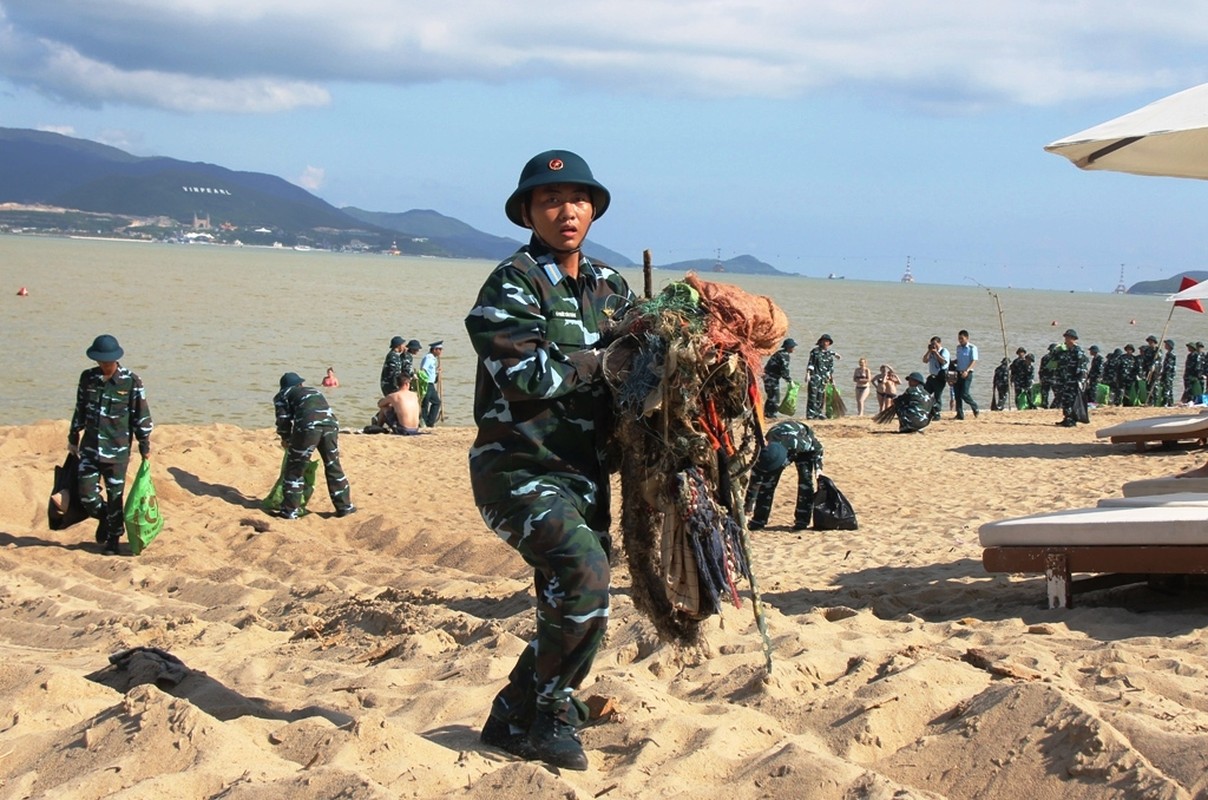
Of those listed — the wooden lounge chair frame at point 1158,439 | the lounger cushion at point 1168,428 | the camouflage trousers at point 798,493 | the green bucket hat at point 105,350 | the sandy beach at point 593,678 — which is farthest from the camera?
the wooden lounge chair frame at point 1158,439

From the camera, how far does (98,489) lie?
10547 millimetres

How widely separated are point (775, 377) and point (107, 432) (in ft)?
43.3

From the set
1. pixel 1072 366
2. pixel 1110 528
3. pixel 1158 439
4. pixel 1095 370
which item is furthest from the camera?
pixel 1095 370

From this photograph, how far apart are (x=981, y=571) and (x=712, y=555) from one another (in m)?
4.63

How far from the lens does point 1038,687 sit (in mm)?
4070

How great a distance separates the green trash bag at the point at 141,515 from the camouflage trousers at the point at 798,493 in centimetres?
527

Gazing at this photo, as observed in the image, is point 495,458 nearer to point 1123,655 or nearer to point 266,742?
point 266,742

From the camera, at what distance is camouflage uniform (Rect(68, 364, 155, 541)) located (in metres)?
10.2

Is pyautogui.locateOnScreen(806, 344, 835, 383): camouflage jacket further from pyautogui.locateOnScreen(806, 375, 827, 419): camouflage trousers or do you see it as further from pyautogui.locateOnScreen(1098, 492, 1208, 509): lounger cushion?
pyautogui.locateOnScreen(1098, 492, 1208, 509): lounger cushion

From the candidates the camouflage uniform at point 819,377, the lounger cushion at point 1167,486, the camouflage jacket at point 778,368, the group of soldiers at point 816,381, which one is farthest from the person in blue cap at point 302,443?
the camouflage uniform at point 819,377

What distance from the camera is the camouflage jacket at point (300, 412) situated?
11742 mm

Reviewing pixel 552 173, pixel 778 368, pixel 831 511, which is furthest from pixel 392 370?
pixel 552 173

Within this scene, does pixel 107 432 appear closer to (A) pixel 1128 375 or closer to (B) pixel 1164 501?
(B) pixel 1164 501

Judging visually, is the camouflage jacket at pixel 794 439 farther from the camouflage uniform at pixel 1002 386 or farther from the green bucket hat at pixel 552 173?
the camouflage uniform at pixel 1002 386
